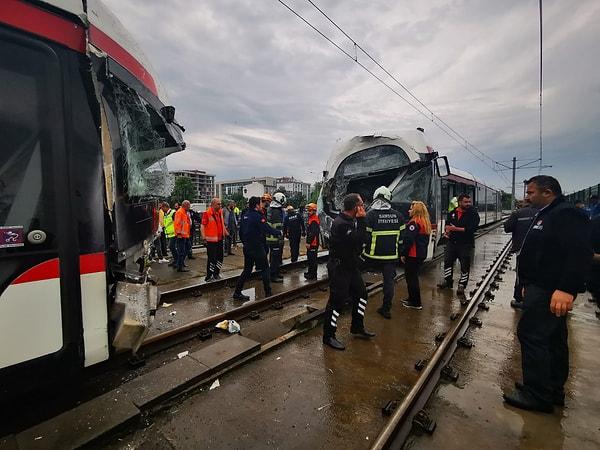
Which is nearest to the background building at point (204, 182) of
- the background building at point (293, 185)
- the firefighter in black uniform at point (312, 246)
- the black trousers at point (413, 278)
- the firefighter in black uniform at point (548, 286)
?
the background building at point (293, 185)

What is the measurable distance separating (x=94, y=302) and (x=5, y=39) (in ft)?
5.45

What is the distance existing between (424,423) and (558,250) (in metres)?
1.84

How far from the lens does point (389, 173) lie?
810 centimetres

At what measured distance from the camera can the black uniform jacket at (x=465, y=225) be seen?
6266 millimetres

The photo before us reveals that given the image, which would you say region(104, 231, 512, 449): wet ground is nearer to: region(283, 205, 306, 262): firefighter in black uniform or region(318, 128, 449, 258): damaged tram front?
region(318, 128, 449, 258): damaged tram front

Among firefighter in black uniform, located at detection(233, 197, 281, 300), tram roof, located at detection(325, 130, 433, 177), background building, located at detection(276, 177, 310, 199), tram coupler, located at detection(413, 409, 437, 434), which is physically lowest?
tram coupler, located at detection(413, 409, 437, 434)

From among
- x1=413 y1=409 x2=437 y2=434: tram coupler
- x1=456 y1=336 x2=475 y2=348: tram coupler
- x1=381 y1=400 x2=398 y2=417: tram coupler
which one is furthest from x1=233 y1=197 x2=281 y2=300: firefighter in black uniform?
x1=413 y1=409 x2=437 y2=434: tram coupler

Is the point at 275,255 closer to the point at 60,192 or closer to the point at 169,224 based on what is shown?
the point at 169,224

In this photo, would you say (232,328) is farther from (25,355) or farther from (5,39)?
(5,39)

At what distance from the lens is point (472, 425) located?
8.34 ft

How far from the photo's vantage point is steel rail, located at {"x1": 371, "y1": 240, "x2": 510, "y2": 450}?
2.28 meters

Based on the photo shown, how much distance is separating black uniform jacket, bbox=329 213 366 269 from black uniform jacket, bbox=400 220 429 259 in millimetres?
1666

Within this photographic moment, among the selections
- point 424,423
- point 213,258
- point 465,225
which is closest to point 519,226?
point 465,225

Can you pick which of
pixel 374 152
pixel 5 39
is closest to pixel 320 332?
pixel 5 39
